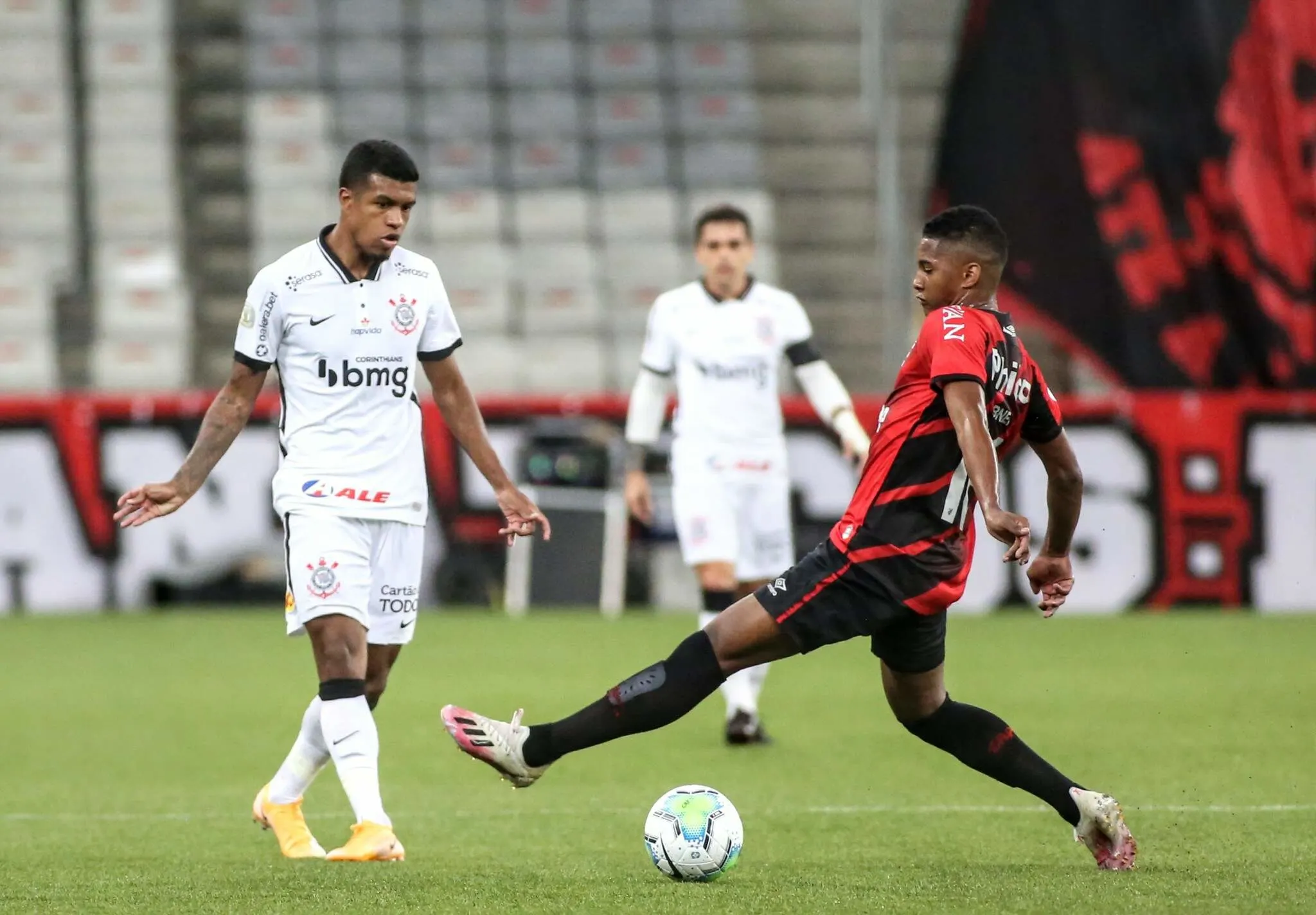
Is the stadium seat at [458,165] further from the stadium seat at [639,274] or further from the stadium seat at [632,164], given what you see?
the stadium seat at [639,274]

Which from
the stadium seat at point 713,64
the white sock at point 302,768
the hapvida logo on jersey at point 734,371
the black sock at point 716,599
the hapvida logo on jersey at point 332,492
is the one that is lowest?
the black sock at point 716,599

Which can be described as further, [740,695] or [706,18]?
[706,18]

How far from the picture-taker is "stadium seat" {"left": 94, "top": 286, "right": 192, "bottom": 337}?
19.2 meters

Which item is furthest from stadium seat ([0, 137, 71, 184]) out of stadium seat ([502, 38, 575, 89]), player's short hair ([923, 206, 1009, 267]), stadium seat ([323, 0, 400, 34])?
player's short hair ([923, 206, 1009, 267])

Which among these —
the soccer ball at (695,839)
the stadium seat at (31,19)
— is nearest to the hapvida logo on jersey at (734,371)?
the soccer ball at (695,839)

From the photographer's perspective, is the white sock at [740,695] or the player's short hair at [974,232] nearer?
the player's short hair at [974,232]

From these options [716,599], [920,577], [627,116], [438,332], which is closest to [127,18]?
[627,116]

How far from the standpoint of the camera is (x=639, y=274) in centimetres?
2042

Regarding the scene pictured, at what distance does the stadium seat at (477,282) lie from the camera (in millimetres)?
19750

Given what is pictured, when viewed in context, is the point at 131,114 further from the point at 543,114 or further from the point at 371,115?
the point at 543,114

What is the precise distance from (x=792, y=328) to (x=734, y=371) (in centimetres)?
35

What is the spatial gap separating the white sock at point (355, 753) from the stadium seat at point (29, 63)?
1635 centimetres

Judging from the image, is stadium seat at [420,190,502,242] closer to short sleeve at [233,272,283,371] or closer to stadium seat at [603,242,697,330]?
stadium seat at [603,242,697,330]

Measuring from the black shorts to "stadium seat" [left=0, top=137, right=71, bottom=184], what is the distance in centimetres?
1629
